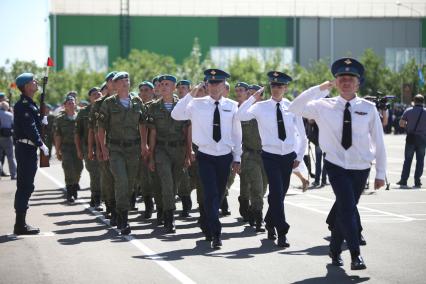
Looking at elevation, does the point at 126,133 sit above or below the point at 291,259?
above

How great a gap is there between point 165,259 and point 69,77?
80540 mm

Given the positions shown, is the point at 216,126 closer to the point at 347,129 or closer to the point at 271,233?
the point at 271,233

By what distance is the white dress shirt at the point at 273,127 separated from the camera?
12.0 meters

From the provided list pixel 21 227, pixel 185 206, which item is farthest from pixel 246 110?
pixel 185 206

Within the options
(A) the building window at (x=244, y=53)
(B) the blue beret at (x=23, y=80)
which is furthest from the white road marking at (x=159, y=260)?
(A) the building window at (x=244, y=53)

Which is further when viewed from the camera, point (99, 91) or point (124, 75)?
point (99, 91)

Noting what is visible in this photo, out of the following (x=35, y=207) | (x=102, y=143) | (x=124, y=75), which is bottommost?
(x=35, y=207)

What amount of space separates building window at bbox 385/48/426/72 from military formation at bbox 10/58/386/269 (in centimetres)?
8344

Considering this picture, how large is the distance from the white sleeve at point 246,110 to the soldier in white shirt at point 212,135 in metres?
0.22

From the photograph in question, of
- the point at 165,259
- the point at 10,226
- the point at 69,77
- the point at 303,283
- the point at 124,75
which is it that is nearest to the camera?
the point at 303,283

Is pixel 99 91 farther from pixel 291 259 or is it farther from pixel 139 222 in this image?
pixel 291 259

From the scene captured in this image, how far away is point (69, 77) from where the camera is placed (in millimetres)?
89938

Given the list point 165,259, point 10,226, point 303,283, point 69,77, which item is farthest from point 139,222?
point 69,77

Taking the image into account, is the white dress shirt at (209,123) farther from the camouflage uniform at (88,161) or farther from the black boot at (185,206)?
the camouflage uniform at (88,161)
